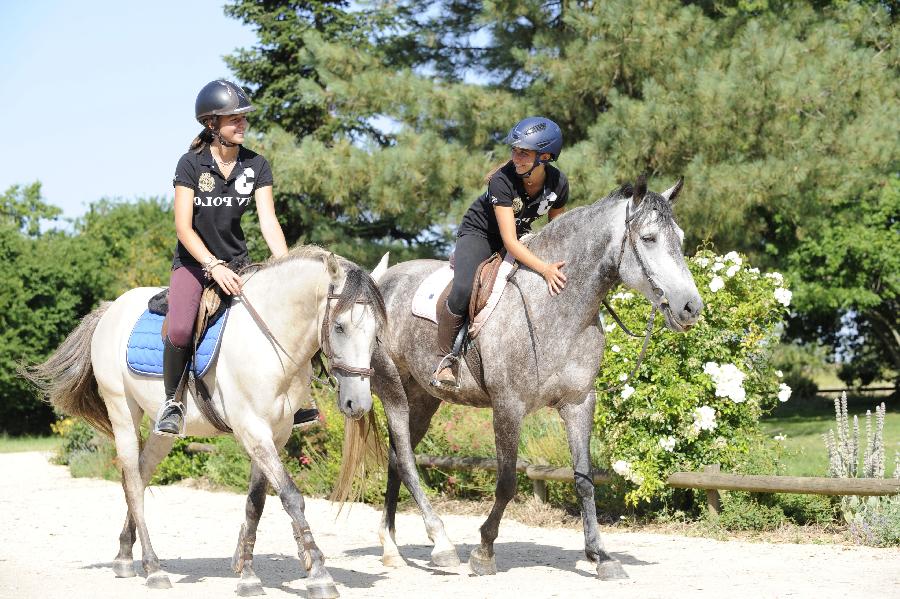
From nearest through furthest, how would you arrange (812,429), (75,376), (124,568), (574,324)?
1. (574,324)
2. (124,568)
3. (75,376)
4. (812,429)

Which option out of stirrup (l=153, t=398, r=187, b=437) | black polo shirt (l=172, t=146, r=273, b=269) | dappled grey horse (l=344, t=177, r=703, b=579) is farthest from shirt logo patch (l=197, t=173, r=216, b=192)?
dappled grey horse (l=344, t=177, r=703, b=579)

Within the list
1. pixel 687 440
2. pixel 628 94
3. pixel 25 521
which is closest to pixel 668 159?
pixel 628 94

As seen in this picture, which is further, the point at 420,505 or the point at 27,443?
the point at 27,443

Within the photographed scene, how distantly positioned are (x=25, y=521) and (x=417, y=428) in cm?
520

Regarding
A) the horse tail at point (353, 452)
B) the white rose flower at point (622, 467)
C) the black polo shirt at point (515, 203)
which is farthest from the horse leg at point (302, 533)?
the white rose flower at point (622, 467)

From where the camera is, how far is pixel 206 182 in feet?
23.1

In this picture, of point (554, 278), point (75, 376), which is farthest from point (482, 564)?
point (75, 376)

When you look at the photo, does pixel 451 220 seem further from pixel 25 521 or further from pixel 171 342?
pixel 171 342

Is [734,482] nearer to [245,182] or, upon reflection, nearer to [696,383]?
[696,383]

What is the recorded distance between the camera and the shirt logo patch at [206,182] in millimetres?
7023

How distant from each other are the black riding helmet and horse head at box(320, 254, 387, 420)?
1461 millimetres

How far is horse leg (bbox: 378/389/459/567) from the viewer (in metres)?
7.64

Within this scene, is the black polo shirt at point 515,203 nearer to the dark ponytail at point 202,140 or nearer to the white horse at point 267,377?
the white horse at point 267,377

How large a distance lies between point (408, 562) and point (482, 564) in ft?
3.46
